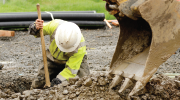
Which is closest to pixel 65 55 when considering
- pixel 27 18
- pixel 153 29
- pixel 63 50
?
pixel 63 50

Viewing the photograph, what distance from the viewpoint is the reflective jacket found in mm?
3271

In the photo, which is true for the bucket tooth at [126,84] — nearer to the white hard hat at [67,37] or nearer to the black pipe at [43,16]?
the white hard hat at [67,37]

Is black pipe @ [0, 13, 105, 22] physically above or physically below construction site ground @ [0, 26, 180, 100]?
above

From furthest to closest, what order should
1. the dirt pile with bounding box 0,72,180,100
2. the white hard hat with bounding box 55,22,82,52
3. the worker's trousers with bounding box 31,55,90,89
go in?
the worker's trousers with bounding box 31,55,90,89, the white hard hat with bounding box 55,22,82,52, the dirt pile with bounding box 0,72,180,100

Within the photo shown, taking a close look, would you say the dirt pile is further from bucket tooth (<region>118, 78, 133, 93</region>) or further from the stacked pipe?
the stacked pipe

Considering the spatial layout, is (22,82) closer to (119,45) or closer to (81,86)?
(81,86)

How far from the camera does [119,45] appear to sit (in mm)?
2771

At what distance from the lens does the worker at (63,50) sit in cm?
314

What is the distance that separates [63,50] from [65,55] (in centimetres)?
30

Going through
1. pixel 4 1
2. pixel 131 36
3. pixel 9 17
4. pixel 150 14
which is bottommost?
pixel 131 36

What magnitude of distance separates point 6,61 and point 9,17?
3652mm

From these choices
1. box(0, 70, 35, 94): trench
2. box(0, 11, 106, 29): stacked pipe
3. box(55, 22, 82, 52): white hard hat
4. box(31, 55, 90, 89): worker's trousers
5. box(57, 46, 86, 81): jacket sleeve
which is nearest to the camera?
box(55, 22, 82, 52): white hard hat

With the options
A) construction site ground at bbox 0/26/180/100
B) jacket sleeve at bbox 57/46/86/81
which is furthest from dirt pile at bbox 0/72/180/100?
jacket sleeve at bbox 57/46/86/81

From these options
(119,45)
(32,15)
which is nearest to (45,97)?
(119,45)
